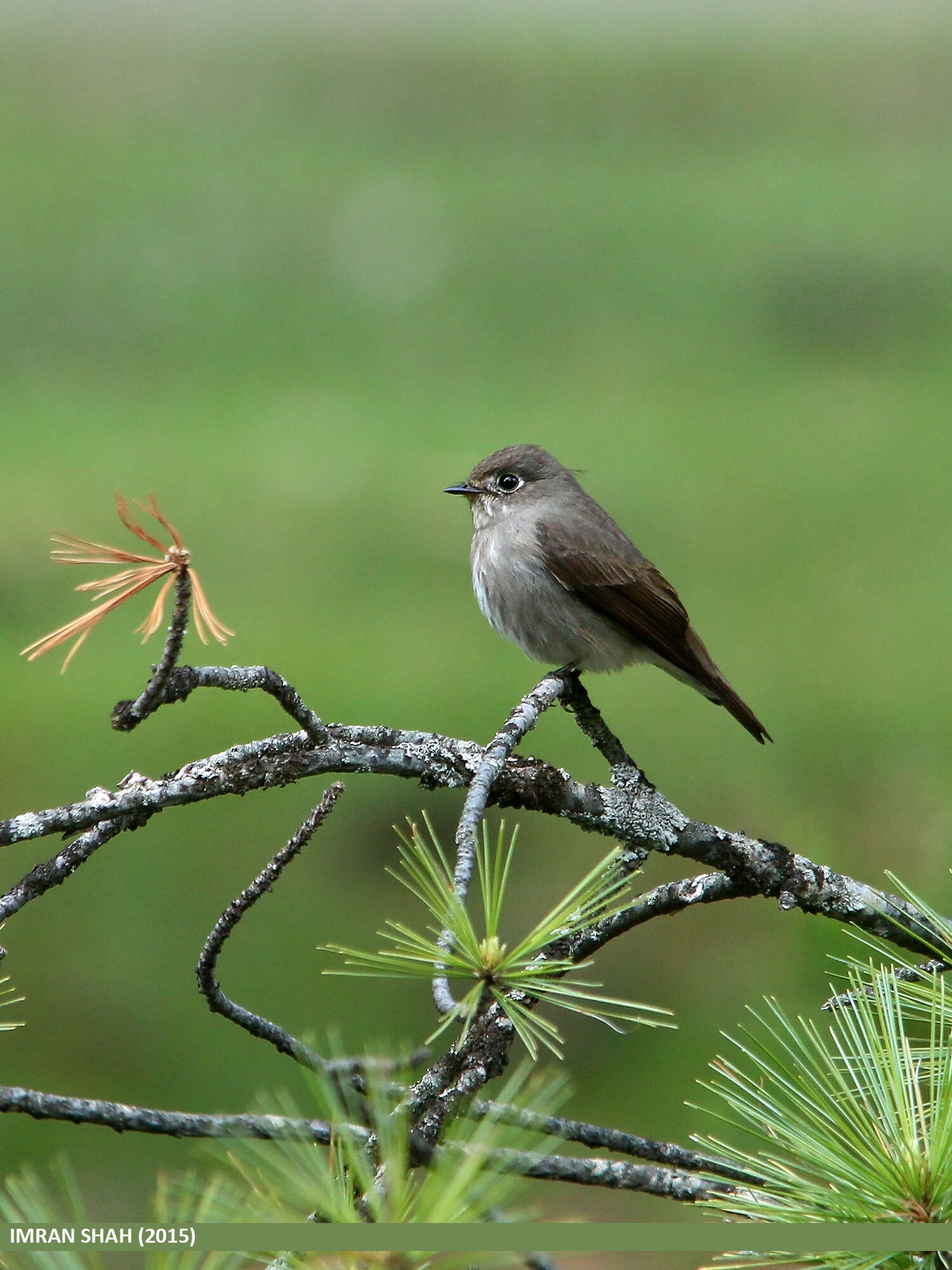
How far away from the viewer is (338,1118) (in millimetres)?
1596

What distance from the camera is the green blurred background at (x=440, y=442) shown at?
23.8 ft

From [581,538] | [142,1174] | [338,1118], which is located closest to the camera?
[338,1118]

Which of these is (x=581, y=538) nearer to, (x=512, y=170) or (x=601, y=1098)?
(x=601, y=1098)

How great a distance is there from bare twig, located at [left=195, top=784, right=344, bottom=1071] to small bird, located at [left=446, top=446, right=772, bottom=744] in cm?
211

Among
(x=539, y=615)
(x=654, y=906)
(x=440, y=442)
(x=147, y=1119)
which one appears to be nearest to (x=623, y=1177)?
(x=654, y=906)

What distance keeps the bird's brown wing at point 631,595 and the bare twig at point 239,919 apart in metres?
2.30

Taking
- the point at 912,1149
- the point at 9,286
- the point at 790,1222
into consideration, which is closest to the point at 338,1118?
the point at 790,1222

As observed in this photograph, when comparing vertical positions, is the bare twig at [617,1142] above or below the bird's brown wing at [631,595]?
below

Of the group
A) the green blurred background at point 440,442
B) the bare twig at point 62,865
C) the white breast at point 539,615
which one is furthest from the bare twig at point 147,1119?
the green blurred background at point 440,442

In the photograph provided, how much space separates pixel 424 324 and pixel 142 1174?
8.63 metres

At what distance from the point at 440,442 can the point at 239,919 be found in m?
8.92

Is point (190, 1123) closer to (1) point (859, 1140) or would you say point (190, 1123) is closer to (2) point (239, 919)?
(2) point (239, 919)

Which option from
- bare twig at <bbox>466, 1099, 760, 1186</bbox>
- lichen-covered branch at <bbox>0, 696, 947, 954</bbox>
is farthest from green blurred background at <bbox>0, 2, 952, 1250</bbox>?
bare twig at <bbox>466, 1099, 760, 1186</bbox>

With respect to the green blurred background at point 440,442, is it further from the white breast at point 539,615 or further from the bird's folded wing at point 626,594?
the white breast at point 539,615
